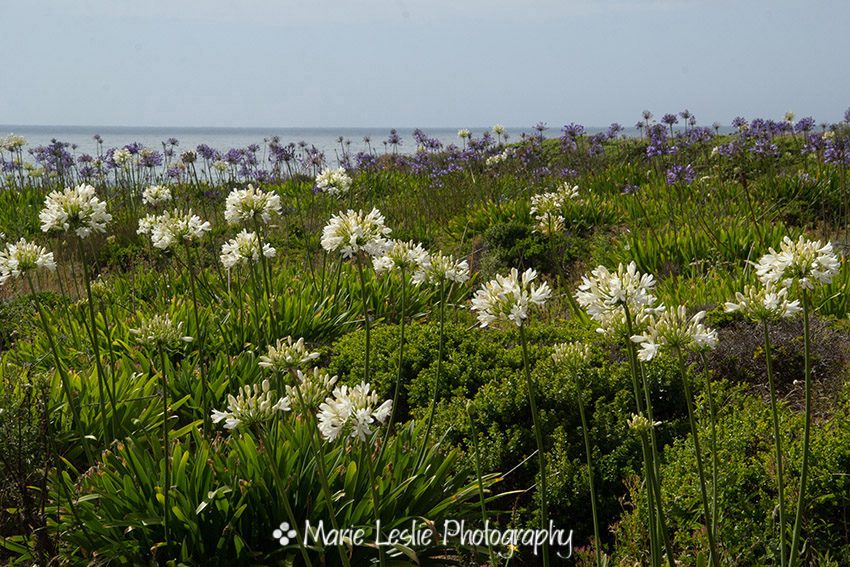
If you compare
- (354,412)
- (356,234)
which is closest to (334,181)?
(356,234)

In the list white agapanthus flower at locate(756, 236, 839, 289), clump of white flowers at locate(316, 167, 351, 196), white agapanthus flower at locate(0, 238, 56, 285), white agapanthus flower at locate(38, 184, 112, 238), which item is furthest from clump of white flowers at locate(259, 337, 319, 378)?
clump of white flowers at locate(316, 167, 351, 196)

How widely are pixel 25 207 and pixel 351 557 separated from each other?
34.5 feet

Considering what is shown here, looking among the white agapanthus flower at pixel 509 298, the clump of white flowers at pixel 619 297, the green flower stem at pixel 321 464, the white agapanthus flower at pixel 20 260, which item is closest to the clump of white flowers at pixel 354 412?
the green flower stem at pixel 321 464

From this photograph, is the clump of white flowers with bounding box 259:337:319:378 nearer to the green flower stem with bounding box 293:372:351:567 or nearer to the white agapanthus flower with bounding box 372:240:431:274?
the green flower stem with bounding box 293:372:351:567

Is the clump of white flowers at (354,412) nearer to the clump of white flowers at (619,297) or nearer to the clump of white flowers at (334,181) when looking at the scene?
the clump of white flowers at (619,297)

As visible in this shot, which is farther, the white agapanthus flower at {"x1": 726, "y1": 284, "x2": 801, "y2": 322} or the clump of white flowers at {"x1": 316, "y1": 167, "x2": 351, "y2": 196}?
the clump of white flowers at {"x1": 316, "y1": 167, "x2": 351, "y2": 196}

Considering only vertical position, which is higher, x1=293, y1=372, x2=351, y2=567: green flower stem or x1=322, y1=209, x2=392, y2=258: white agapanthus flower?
x1=322, y1=209, x2=392, y2=258: white agapanthus flower

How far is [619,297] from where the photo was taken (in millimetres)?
2240

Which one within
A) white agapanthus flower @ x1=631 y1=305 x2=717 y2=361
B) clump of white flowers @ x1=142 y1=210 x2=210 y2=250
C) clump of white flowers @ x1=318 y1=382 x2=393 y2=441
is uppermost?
clump of white flowers @ x1=142 y1=210 x2=210 y2=250

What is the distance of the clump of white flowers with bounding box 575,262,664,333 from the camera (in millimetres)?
2234

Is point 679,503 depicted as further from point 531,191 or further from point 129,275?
point 531,191

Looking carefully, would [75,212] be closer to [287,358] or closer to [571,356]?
[287,358]

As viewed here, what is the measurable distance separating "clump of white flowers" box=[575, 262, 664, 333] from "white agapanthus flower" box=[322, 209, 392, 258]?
952mm

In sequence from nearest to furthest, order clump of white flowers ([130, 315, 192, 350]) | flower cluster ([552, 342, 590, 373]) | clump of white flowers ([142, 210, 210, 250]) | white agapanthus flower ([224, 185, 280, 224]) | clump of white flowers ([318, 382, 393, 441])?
clump of white flowers ([318, 382, 393, 441]) < flower cluster ([552, 342, 590, 373]) < clump of white flowers ([130, 315, 192, 350]) < white agapanthus flower ([224, 185, 280, 224]) < clump of white flowers ([142, 210, 210, 250])
